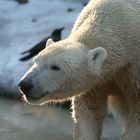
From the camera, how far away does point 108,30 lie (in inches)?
231

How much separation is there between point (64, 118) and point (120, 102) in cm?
232

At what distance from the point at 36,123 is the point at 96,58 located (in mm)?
3126

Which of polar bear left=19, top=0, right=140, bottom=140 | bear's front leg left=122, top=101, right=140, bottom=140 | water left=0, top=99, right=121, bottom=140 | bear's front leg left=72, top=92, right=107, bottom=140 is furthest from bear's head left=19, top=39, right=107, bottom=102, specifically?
water left=0, top=99, right=121, bottom=140

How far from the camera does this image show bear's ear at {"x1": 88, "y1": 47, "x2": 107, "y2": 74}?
548 centimetres

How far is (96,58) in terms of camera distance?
5.50m

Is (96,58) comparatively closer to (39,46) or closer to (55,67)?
(55,67)

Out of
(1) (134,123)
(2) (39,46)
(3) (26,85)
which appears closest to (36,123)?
(2) (39,46)

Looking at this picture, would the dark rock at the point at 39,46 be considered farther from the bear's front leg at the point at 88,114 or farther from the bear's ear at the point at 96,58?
the bear's ear at the point at 96,58

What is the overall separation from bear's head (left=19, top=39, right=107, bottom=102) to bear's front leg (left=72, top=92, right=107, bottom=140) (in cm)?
61

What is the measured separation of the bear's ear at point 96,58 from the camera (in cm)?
548

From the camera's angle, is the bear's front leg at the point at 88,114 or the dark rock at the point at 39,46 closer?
the bear's front leg at the point at 88,114

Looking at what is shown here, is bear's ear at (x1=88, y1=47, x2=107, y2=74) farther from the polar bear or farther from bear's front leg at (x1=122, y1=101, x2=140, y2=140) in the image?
bear's front leg at (x1=122, y1=101, x2=140, y2=140)

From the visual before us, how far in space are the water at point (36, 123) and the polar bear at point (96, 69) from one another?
1.35 metres

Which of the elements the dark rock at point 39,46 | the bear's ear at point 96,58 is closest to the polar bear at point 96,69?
the bear's ear at point 96,58
